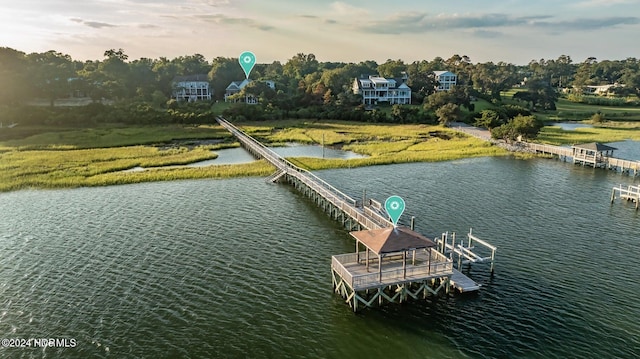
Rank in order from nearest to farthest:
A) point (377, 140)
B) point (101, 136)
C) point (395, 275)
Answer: point (395, 275), point (101, 136), point (377, 140)

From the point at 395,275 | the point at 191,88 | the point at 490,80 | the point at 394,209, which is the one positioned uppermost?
the point at 490,80

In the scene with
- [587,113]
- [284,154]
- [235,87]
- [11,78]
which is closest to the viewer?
[284,154]

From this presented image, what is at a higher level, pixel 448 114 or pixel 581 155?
pixel 448 114

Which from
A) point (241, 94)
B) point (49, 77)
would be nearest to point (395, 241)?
point (241, 94)

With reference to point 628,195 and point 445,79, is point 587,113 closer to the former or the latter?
point 445,79

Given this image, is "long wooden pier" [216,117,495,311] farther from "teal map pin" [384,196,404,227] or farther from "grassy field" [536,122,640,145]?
"grassy field" [536,122,640,145]

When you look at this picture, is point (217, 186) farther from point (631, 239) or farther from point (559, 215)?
point (631, 239)
